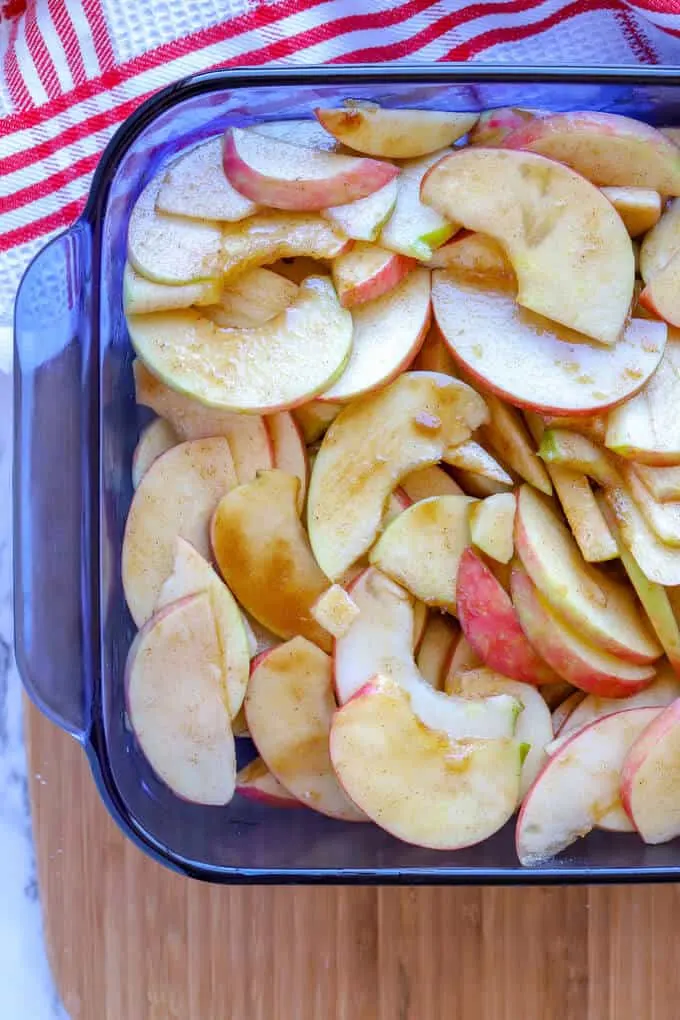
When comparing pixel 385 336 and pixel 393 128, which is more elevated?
pixel 393 128

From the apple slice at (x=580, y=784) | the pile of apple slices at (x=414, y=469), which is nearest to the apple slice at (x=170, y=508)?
the pile of apple slices at (x=414, y=469)

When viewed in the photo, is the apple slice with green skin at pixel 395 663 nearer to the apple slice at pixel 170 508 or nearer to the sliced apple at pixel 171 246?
the apple slice at pixel 170 508

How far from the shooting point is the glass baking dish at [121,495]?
101 centimetres

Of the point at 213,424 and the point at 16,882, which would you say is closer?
the point at 213,424

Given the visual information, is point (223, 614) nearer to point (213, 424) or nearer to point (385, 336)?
point (213, 424)

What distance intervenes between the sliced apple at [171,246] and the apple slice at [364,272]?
107 millimetres

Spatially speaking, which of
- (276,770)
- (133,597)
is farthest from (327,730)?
(133,597)

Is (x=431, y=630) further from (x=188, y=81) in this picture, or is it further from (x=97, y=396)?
(x=188, y=81)

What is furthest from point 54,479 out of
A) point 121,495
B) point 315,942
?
point 315,942

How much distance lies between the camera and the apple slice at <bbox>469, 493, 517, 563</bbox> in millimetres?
1030

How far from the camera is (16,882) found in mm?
1243

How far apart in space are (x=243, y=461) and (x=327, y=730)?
0.26 meters

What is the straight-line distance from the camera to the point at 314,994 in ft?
3.89

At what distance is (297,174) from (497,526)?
0.35 meters
